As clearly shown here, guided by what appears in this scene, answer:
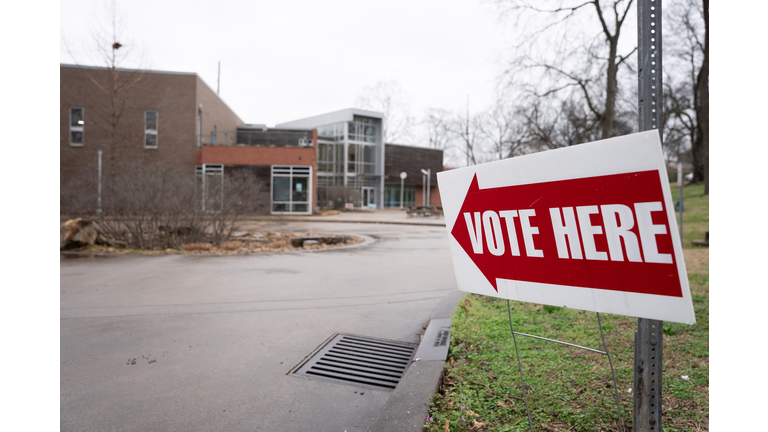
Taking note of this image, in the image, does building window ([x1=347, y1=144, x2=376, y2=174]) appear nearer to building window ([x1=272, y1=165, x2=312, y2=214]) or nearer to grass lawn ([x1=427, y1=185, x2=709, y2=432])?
building window ([x1=272, y1=165, x2=312, y2=214])

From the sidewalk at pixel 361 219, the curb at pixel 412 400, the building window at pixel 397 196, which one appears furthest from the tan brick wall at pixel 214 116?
the curb at pixel 412 400

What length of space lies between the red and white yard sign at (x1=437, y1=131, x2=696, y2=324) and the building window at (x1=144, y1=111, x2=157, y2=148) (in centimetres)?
3548

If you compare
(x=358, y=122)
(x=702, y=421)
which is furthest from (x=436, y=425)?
(x=358, y=122)

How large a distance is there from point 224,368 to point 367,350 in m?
1.38

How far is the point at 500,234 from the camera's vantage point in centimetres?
252

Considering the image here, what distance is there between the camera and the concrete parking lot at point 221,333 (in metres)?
3.20

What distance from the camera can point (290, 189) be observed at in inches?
1378

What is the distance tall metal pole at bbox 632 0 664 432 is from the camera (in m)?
2.12

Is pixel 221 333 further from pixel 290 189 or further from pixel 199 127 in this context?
pixel 199 127

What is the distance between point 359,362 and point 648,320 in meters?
2.75

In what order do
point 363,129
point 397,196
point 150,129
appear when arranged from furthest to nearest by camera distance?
point 397,196 < point 363,129 < point 150,129

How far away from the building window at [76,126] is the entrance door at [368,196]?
27531 mm

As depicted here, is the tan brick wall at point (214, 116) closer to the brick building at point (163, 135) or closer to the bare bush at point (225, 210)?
the brick building at point (163, 135)

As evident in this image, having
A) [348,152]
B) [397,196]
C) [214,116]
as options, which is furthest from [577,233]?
[397,196]
